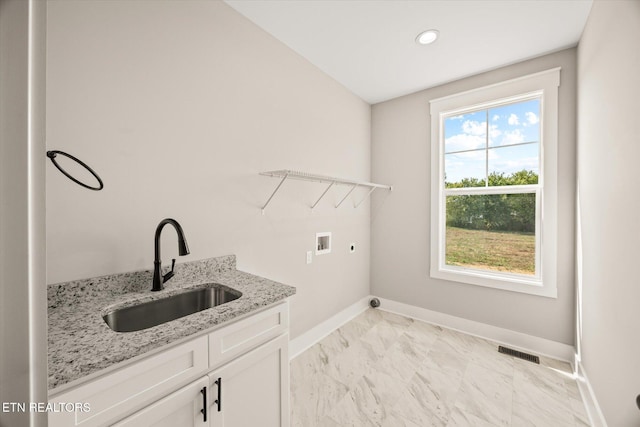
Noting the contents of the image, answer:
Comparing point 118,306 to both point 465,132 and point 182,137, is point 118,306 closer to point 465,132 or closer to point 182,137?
point 182,137

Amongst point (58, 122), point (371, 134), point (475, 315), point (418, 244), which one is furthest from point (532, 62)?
point (58, 122)

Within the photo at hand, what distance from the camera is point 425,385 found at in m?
1.90

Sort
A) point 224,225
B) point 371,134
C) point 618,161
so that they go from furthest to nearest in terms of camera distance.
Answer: point 371,134 → point 224,225 → point 618,161

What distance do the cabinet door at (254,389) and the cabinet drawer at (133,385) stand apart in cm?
12

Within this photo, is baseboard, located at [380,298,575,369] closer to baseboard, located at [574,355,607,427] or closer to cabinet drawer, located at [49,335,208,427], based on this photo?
baseboard, located at [574,355,607,427]

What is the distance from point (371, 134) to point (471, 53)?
1.35m

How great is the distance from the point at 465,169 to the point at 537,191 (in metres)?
0.65

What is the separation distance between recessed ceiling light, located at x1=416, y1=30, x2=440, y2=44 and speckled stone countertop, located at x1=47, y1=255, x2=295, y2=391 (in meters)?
2.15

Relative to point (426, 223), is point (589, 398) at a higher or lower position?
lower

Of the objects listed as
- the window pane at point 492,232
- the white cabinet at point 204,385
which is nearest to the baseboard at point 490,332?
the window pane at point 492,232

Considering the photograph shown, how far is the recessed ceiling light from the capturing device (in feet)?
6.50

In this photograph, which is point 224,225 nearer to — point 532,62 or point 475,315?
point 475,315

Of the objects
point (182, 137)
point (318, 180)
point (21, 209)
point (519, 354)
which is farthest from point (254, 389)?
point (519, 354)

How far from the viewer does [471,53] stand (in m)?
2.26
